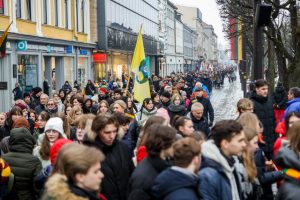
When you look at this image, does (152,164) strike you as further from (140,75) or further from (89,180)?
(140,75)

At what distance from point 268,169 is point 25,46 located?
1949cm

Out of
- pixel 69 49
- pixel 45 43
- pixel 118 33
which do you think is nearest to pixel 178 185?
pixel 45 43

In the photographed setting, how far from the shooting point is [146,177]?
503 centimetres

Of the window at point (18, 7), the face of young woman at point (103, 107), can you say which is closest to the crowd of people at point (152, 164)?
the face of young woman at point (103, 107)

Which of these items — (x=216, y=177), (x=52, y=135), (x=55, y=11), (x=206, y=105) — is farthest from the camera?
(x=55, y=11)

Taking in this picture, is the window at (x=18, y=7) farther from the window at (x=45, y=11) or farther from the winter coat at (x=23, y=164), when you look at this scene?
the winter coat at (x=23, y=164)

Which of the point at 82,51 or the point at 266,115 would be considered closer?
the point at 266,115

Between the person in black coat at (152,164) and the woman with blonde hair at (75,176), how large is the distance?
73 cm

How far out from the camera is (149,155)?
5141 mm

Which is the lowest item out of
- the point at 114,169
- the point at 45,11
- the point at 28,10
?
the point at 114,169

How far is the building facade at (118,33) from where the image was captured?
39.8m

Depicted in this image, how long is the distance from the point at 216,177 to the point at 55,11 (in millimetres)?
28025

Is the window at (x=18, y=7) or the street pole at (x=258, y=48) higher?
the window at (x=18, y=7)

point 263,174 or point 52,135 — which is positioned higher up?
point 52,135
